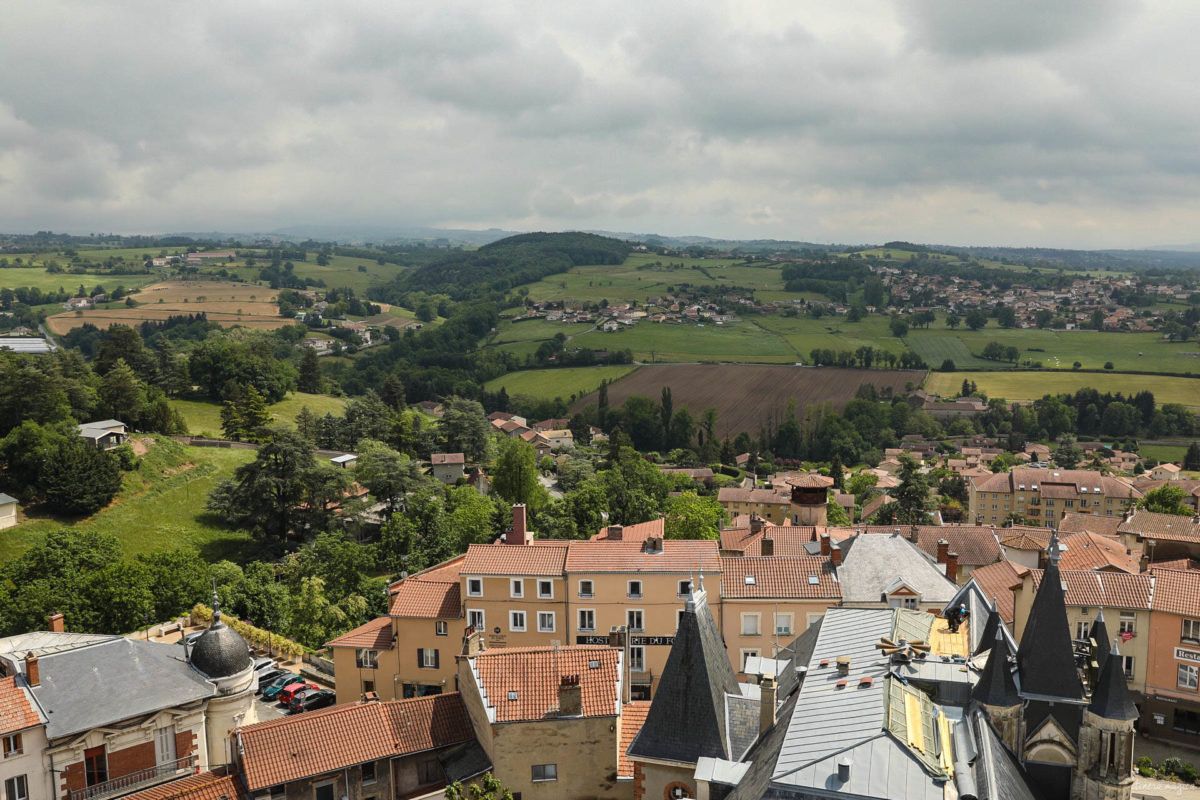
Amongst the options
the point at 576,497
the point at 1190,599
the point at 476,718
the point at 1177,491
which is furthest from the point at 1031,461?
the point at 476,718

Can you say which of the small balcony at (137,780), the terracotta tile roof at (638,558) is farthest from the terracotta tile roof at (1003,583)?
the small balcony at (137,780)

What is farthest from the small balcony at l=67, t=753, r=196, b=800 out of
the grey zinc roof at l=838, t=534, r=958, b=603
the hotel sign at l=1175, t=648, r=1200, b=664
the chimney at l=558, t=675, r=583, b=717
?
the hotel sign at l=1175, t=648, r=1200, b=664

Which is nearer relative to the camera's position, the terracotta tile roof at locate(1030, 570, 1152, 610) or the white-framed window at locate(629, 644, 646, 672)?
the white-framed window at locate(629, 644, 646, 672)

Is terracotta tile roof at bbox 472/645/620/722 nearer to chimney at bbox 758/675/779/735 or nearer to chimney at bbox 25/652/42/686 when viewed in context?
chimney at bbox 758/675/779/735

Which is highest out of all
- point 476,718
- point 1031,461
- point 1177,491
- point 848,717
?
point 848,717

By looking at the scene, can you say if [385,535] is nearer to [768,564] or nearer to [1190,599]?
[768,564]

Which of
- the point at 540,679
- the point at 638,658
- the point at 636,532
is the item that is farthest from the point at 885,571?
the point at 540,679
